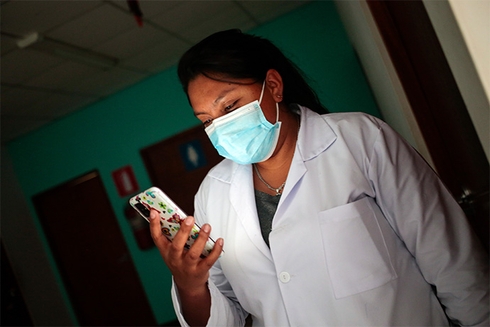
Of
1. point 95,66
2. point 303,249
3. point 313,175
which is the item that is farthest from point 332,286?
point 95,66

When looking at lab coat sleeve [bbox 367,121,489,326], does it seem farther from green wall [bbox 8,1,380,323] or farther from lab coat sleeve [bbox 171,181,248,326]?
green wall [bbox 8,1,380,323]

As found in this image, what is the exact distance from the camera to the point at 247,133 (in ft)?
3.74

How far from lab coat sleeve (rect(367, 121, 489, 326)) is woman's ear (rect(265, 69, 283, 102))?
396 mm

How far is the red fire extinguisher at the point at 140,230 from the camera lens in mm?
4223

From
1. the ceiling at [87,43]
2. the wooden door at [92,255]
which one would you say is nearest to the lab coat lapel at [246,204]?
the ceiling at [87,43]

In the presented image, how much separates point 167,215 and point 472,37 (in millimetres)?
816

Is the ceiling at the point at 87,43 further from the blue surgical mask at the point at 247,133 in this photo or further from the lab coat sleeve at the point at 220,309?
the lab coat sleeve at the point at 220,309

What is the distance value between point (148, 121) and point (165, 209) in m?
3.53

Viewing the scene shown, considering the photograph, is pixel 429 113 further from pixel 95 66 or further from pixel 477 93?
pixel 95 66

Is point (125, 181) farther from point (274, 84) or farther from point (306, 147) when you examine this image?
point (306, 147)

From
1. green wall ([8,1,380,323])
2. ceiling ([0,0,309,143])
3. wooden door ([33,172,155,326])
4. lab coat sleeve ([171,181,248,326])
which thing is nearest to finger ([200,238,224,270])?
lab coat sleeve ([171,181,248,326])

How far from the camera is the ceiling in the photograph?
234 centimetres

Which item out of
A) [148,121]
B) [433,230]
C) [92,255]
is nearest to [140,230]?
[92,255]

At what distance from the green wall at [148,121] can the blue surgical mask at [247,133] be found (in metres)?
2.74
